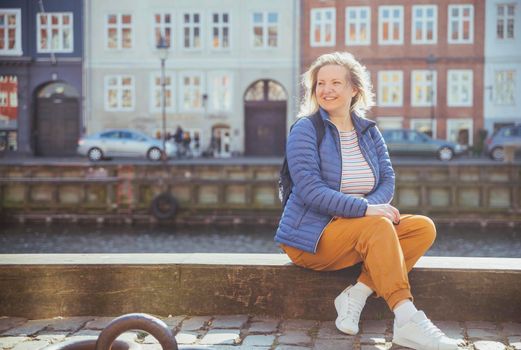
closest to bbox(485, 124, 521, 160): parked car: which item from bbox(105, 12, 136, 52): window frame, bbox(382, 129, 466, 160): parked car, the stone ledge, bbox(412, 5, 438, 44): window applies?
bbox(382, 129, 466, 160): parked car

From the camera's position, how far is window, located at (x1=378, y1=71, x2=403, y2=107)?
32.2 metres

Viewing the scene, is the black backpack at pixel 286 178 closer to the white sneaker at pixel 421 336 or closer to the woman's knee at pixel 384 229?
the woman's knee at pixel 384 229

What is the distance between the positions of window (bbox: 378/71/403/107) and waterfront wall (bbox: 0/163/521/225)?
12.2m

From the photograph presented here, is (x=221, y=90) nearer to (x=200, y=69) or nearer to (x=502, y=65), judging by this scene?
(x=200, y=69)

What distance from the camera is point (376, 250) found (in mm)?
3705

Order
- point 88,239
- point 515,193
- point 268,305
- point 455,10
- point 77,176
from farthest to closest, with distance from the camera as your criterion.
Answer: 1. point 455,10
2. point 77,176
3. point 515,193
4. point 88,239
5. point 268,305

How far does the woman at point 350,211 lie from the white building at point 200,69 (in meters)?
27.9

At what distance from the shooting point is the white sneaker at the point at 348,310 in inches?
152

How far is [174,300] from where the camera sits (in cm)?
436

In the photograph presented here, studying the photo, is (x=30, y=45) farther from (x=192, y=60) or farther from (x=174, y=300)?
(x=174, y=300)

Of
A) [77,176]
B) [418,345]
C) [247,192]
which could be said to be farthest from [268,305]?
[77,176]

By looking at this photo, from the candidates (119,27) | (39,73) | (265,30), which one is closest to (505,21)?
(265,30)

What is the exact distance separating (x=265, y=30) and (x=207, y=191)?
13.2 m

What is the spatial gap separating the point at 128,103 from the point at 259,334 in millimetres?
29982
